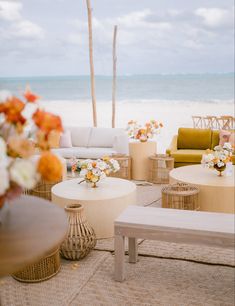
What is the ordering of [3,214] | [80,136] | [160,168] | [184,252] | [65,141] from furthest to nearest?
[80,136]
[65,141]
[160,168]
[184,252]
[3,214]

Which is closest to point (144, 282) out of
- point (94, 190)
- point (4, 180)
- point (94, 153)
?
point (94, 190)

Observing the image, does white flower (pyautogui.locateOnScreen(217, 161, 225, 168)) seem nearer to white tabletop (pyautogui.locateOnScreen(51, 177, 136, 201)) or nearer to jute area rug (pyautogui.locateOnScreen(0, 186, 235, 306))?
white tabletop (pyautogui.locateOnScreen(51, 177, 136, 201))

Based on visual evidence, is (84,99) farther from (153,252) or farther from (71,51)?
(153,252)

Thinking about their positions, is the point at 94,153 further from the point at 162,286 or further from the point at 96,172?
the point at 162,286

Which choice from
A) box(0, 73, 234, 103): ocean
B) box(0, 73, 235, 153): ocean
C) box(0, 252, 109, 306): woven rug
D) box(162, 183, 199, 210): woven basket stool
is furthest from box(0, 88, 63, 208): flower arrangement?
box(0, 73, 234, 103): ocean

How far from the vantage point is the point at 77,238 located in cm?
362

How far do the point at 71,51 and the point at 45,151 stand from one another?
986 inches

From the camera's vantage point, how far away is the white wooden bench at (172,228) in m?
2.97

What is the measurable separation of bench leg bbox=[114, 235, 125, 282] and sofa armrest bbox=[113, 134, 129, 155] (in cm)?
392

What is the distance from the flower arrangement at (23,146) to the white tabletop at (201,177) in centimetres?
321

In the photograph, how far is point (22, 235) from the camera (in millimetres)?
1854

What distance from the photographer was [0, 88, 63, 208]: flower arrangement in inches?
63.7

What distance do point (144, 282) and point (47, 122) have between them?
2.00 metres

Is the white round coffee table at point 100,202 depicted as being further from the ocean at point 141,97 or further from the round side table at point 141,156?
the ocean at point 141,97
